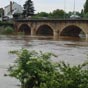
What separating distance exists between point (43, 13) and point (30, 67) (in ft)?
535

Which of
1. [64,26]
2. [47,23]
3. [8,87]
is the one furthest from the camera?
[47,23]

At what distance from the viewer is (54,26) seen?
10694 centimetres

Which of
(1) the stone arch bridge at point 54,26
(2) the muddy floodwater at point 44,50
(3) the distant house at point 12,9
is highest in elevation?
(3) the distant house at point 12,9

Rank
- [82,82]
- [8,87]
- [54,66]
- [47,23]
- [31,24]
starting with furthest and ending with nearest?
[31,24] → [47,23] → [8,87] → [54,66] → [82,82]

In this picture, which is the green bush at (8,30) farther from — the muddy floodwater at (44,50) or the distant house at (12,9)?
the muddy floodwater at (44,50)

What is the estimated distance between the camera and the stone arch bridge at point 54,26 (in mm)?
97250

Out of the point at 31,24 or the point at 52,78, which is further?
the point at 31,24

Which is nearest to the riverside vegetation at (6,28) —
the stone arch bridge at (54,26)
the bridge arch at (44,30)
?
the stone arch bridge at (54,26)

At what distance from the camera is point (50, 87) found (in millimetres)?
8945

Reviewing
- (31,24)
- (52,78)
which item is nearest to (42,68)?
(52,78)

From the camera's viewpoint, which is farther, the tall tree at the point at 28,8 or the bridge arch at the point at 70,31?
the tall tree at the point at 28,8

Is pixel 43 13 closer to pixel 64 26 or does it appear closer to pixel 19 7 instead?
pixel 19 7

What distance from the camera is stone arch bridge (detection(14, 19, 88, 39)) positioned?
97.2 metres

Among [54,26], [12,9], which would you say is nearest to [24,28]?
[54,26]
